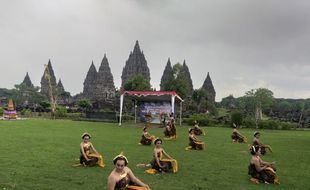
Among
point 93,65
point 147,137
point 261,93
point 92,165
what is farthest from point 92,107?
point 92,165

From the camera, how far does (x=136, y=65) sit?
370 ft

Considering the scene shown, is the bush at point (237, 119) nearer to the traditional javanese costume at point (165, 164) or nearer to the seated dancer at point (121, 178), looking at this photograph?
the traditional javanese costume at point (165, 164)

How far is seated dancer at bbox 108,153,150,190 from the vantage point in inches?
265

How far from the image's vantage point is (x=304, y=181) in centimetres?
1118

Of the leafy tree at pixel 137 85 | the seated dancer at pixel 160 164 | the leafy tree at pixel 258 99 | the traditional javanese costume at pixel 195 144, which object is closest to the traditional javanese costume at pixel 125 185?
the seated dancer at pixel 160 164

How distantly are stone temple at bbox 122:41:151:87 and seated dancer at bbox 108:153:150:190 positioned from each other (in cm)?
10512

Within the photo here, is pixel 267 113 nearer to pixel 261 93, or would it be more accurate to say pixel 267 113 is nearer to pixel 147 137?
pixel 261 93

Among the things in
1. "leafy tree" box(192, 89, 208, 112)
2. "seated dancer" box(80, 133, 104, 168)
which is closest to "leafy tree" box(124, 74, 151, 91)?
"leafy tree" box(192, 89, 208, 112)

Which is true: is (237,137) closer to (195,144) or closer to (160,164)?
(195,144)

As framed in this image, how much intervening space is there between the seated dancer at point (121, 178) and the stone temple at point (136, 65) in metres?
105

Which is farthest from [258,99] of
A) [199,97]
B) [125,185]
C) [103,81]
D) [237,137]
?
[125,185]

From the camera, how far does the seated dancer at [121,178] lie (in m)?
6.73

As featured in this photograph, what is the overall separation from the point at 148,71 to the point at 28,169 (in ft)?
342

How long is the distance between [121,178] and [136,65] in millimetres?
106591
